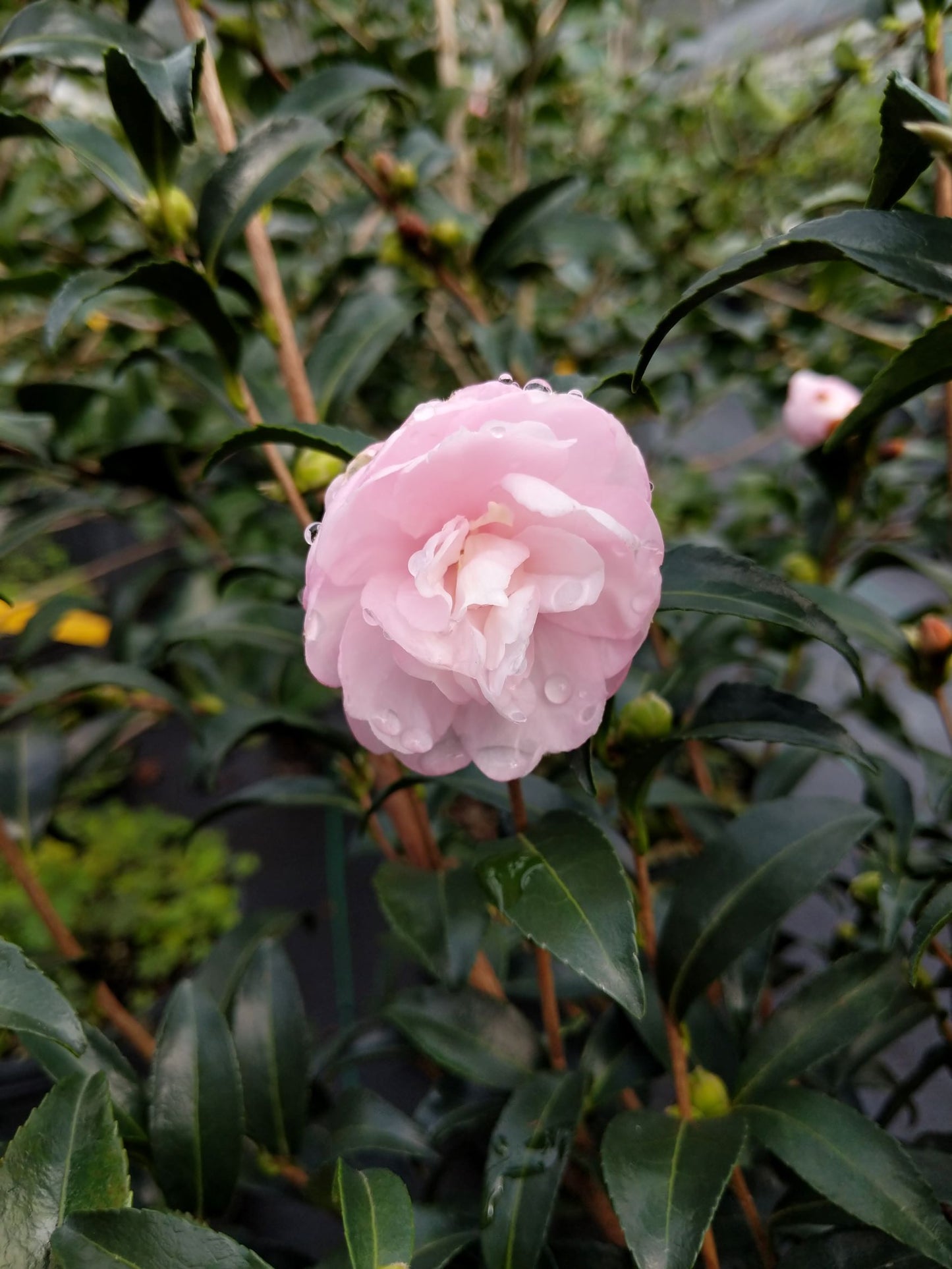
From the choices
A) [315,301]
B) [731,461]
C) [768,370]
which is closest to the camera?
[315,301]

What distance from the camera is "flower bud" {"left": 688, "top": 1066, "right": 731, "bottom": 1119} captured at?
45 centimetres

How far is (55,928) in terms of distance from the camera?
593 millimetres

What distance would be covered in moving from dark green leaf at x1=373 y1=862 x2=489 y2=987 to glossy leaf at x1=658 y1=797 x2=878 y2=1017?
0.42ft

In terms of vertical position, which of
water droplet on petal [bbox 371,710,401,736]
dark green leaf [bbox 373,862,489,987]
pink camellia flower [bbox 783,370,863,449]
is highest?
water droplet on petal [bbox 371,710,401,736]

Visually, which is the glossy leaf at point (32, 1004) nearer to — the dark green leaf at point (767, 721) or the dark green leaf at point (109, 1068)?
the dark green leaf at point (109, 1068)

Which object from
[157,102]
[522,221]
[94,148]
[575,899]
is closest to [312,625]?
[575,899]

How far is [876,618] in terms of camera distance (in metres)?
0.58

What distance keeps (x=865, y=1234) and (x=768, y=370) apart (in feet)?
3.54

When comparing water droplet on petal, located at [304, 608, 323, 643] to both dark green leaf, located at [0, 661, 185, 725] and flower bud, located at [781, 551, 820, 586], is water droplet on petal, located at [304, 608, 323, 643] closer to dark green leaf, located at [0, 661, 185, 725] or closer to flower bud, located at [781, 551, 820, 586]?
dark green leaf, located at [0, 661, 185, 725]

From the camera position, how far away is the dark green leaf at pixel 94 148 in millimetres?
470

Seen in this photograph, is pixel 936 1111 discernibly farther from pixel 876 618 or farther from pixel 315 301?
pixel 315 301

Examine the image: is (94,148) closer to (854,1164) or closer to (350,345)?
(350,345)

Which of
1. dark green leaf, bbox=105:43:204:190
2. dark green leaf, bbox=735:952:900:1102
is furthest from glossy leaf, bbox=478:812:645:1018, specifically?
dark green leaf, bbox=105:43:204:190

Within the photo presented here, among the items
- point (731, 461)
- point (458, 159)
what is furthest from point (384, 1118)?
point (731, 461)
